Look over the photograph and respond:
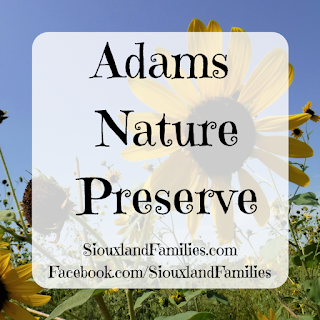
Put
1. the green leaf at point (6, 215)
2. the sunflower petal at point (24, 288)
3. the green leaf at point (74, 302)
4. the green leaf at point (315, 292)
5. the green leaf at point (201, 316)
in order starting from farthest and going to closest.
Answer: the green leaf at point (315, 292) < the sunflower petal at point (24, 288) < the green leaf at point (6, 215) < the green leaf at point (201, 316) < the green leaf at point (74, 302)

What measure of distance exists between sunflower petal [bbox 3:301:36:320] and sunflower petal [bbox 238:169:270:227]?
111 cm

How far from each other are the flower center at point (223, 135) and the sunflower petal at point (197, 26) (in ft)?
0.70

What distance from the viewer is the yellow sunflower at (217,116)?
2.34ft

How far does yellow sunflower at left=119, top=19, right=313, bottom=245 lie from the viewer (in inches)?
28.0

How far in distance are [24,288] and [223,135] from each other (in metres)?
1.11

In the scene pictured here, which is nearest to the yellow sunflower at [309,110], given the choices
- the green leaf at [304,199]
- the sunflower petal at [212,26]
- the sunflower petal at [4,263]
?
the green leaf at [304,199]

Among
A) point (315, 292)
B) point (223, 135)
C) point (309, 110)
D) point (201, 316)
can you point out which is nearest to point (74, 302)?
point (201, 316)

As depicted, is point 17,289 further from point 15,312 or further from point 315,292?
point 315,292

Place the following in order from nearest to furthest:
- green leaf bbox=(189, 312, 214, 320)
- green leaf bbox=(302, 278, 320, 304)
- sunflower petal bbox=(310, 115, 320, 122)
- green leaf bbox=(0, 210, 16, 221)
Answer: green leaf bbox=(189, 312, 214, 320)
green leaf bbox=(0, 210, 16, 221)
green leaf bbox=(302, 278, 320, 304)
sunflower petal bbox=(310, 115, 320, 122)

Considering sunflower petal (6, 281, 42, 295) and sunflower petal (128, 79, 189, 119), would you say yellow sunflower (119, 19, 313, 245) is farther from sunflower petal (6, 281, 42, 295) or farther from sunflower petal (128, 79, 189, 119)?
sunflower petal (6, 281, 42, 295)

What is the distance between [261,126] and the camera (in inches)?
33.6

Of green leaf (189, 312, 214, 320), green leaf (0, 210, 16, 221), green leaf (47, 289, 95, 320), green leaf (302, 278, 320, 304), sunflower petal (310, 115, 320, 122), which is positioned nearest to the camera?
green leaf (47, 289, 95, 320)

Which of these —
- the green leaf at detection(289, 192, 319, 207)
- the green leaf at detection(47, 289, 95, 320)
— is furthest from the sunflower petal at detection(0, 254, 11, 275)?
the green leaf at detection(289, 192, 319, 207)

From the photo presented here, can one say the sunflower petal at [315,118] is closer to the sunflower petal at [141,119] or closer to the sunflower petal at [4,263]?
the sunflower petal at [141,119]
